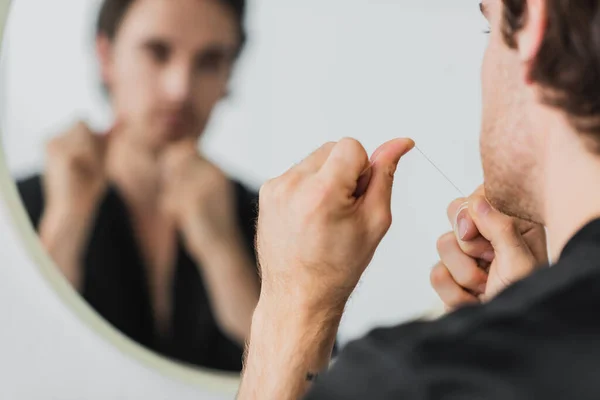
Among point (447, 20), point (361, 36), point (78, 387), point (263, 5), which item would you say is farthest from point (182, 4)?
point (78, 387)

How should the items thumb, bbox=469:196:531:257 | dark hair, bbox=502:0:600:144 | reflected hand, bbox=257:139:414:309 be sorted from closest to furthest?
1. dark hair, bbox=502:0:600:144
2. reflected hand, bbox=257:139:414:309
3. thumb, bbox=469:196:531:257

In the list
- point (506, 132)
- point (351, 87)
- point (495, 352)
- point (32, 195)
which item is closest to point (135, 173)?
point (32, 195)

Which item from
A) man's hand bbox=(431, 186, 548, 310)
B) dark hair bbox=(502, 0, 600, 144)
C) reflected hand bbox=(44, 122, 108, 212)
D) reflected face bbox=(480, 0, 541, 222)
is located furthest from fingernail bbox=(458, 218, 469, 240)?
reflected hand bbox=(44, 122, 108, 212)

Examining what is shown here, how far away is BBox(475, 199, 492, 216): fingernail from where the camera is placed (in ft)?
→ 2.40

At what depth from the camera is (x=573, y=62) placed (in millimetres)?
484

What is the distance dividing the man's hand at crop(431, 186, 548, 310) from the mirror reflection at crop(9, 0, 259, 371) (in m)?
0.28

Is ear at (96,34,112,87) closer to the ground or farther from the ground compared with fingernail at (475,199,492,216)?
farther from the ground

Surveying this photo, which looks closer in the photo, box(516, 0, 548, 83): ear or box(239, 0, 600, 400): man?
box(239, 0, 600, 400): man

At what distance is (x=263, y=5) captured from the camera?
90cm

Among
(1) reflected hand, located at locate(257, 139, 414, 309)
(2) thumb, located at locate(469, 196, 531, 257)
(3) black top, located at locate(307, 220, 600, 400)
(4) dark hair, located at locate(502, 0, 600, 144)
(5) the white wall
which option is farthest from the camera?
(5) the white wall

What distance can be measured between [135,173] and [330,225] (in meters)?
0.48

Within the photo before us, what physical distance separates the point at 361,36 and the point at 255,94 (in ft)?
0.50

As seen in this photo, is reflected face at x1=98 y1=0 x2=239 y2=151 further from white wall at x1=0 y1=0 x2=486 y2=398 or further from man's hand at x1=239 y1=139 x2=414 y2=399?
man's hand at x1=239 y1=139 x2=414 y2=399

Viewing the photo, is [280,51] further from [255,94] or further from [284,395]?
[284,395]
